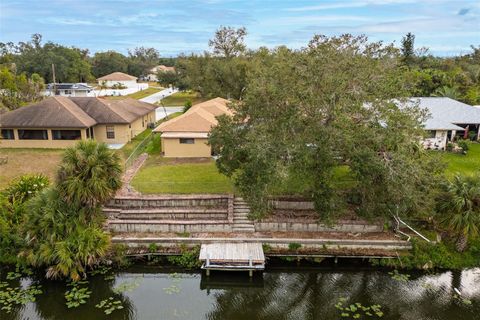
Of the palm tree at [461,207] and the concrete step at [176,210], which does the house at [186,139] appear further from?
the palm tree at [461,207]

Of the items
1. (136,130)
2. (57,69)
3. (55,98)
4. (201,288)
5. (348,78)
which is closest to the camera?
(201,288)

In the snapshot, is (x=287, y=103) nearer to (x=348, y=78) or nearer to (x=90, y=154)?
(x=348, y=78)

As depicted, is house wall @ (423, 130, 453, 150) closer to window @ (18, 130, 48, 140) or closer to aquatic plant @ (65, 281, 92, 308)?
aquatic plant @ (65, 281, 92, 308)

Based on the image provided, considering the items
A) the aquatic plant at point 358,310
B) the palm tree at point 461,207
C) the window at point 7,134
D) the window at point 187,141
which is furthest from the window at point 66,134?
the palm tree at point 461,207

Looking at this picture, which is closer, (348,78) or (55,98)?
(348,78)

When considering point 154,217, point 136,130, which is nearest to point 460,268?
point 154,217

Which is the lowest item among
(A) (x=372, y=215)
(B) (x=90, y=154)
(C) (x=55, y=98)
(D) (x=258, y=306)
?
(D) (x=258, y=306)
